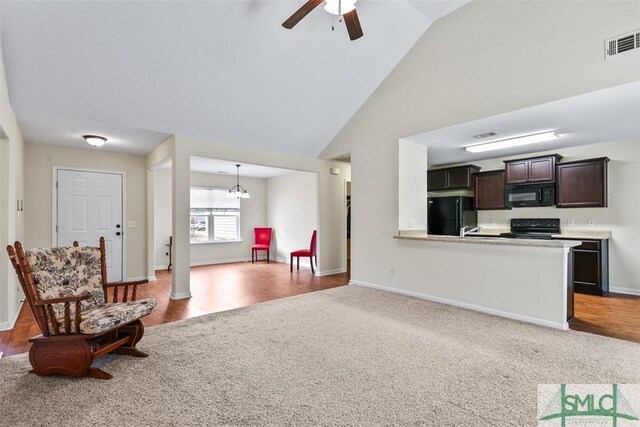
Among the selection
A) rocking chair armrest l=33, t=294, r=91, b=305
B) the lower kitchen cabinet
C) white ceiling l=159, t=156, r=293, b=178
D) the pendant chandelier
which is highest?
white ceiling l=159, t=156, r=293, b=178

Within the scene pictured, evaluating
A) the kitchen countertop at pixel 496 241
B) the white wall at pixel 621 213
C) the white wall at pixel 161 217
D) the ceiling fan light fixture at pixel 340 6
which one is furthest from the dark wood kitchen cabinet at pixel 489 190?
the white wall at pixel 161 217

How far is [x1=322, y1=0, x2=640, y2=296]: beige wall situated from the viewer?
2840mm

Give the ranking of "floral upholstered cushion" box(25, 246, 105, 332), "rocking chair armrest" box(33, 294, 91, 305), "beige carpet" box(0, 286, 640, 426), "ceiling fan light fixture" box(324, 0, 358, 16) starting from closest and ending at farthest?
"beige carpet" box(0, 286, 640, 426) < "rocking chair armrest" box(33, 294, 91, 305) < "floral upholstered cushion" box(25, 246, 105, 332) < "ceiling fan light fixture" box(324, 0, 358, 16)

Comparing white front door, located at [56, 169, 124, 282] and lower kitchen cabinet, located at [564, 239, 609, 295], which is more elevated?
white front door, located at [56, 169, 124, 282]

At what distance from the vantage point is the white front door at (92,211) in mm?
4891

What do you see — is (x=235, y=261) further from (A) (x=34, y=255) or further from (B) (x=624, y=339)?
(B) (x=624, y=339)

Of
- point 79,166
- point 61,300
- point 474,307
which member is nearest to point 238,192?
point 79,166

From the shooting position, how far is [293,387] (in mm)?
2051

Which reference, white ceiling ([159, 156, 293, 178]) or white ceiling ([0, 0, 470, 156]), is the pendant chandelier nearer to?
white ceiling ([159, 156, 293, 178])

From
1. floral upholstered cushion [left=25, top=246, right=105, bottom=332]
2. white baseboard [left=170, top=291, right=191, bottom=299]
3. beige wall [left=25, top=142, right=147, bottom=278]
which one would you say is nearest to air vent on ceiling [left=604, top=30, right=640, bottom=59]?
floral upholstered cushion [left=25, top=246, right=105, bottom=332]

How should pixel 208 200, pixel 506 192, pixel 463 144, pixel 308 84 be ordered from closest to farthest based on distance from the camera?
1. pixel 308 84
2. pixel 463 144
3. pixel 506 192
4. pixel 208 200

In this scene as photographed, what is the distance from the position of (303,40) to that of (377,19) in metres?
0.93

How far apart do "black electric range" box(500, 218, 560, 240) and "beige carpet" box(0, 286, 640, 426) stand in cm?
240

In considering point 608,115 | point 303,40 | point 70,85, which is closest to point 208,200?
point 70,85
